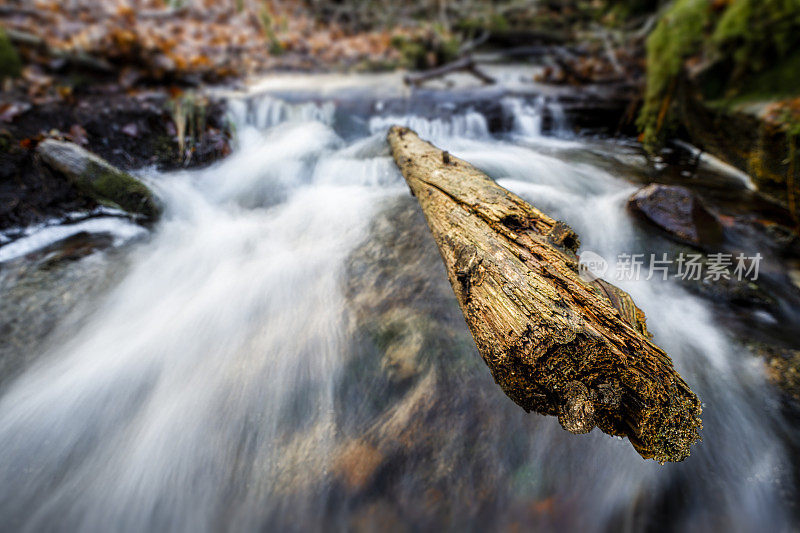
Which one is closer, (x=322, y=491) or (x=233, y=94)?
(x=322, y=491)

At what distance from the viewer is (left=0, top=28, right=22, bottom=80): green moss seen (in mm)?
4262

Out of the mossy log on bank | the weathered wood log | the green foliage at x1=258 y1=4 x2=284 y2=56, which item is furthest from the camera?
the green foliage at x1=258 y1=4 x2=284 y2=56

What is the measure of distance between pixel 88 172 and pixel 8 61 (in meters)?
3.25

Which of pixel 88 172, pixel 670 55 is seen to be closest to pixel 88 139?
pixel 88 172

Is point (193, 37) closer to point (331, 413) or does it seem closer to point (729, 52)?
point (331, 413)

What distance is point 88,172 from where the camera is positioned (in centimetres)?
287

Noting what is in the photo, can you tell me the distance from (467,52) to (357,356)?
877 centimetres

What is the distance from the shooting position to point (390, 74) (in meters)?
7.54

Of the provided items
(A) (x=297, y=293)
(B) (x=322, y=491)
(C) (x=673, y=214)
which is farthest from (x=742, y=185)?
(B) (x=322, y=491)

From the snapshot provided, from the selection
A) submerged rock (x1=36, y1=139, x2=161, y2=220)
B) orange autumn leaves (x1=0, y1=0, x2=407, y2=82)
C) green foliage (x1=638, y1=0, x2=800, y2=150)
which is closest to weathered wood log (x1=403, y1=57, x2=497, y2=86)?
orange autumn leaves (x1=0, y1=0, x2=407, y2=82)

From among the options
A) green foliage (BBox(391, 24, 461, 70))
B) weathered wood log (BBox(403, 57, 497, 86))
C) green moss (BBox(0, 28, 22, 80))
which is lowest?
green moss (BBox(0, 28, 22, 80))

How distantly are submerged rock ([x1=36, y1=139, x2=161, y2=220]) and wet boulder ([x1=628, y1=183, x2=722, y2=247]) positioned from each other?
4.53 metres

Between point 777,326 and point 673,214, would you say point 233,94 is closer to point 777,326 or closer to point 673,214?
point 673,214

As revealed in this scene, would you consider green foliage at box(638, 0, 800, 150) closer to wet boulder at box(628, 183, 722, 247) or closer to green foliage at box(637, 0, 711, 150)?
green foliage at box(637, 0, 711, 150)
